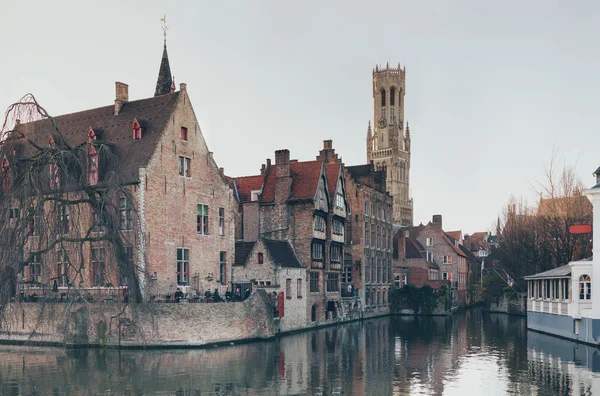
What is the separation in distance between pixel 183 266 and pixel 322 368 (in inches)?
635

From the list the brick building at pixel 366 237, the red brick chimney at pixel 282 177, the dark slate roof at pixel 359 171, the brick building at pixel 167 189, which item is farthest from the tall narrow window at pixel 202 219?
the dark slate roof at pixel 359 171

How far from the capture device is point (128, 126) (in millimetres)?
41406

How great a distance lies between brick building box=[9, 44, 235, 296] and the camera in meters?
37.9

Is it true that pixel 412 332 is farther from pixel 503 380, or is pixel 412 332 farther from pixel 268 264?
pixel 503 380

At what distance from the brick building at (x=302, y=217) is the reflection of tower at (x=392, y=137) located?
103658 millimetres

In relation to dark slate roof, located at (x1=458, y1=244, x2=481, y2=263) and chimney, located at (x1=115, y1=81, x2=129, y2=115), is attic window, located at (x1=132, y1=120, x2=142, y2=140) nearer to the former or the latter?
chimney, located at (x1=115, y1=81, x2=129, y2=115)

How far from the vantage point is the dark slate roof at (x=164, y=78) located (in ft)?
184

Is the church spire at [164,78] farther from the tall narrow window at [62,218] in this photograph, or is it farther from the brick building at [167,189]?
the tall narrow window at [62,218]

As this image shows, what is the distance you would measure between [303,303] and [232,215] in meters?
8.31

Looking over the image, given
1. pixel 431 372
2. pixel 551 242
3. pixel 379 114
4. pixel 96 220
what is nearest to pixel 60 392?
pixel 96 220

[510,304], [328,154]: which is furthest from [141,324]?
[510,304]

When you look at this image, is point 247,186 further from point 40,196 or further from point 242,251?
point 40,196

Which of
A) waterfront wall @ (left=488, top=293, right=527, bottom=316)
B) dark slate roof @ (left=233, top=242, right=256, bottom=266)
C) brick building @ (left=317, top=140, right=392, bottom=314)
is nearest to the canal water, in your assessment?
dark slate roof @ (left=233, top=242, right=256, bottom=266)

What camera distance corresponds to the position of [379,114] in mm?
165000
